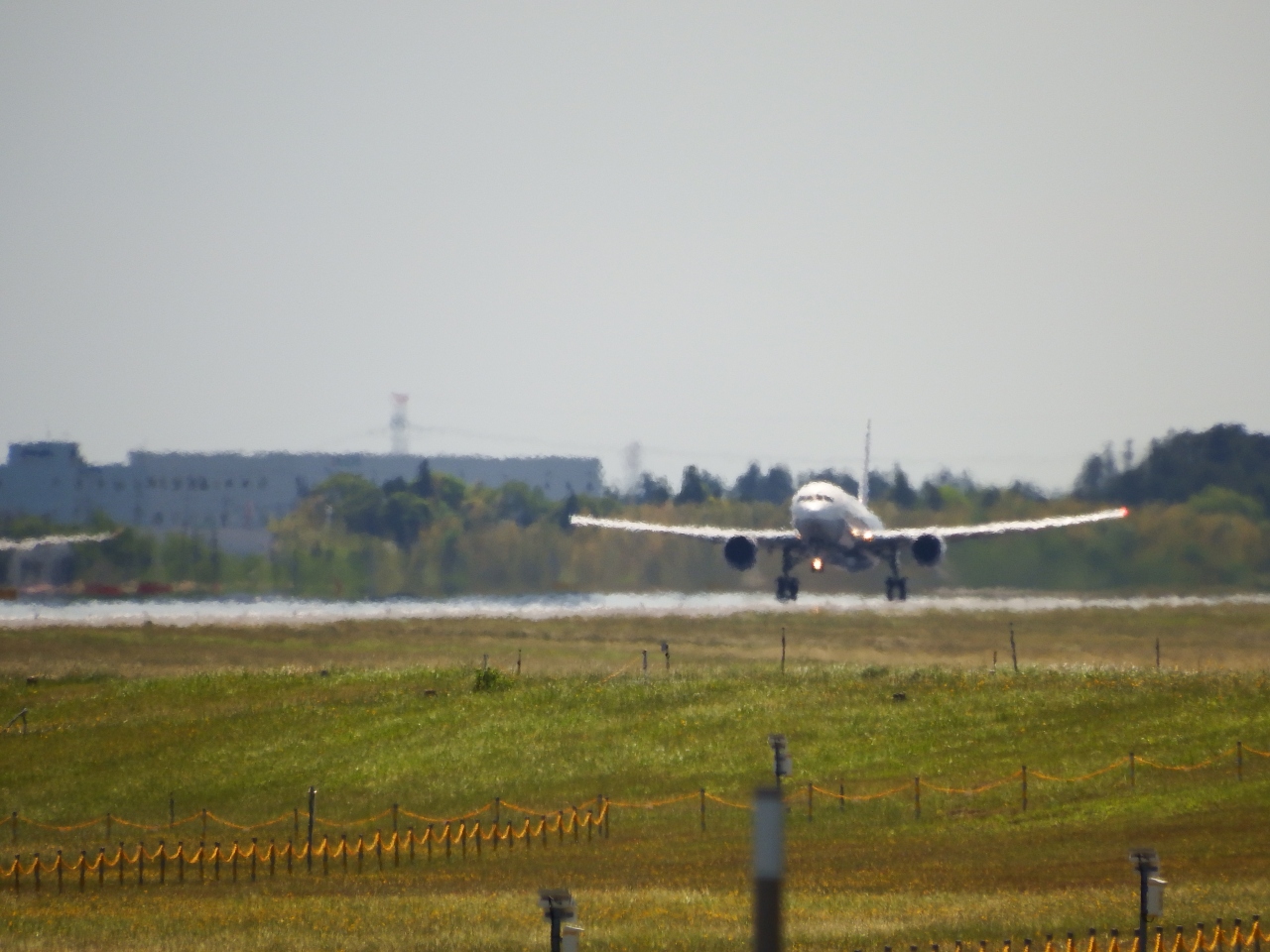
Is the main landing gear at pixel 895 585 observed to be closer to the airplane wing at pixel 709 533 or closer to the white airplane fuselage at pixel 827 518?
the white airplane fuselage at pixel 827 518

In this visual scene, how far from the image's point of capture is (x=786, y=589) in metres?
64.6

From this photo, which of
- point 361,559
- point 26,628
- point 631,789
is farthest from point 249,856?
point 361,559

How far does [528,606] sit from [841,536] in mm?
12777

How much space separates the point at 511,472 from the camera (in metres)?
134

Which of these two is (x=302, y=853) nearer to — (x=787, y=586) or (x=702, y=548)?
(x=787, y=586)

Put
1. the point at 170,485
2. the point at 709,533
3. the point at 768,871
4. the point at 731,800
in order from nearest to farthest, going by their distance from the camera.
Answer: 1. the point at 768,871
2. the point at 731,800
3. the point at 709,533
4. the point at 170,485

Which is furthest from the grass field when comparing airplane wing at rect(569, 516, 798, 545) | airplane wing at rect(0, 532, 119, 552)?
airplane wing at rect(0, 532, 119, 552)

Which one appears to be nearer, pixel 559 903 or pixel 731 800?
pixel 559 903

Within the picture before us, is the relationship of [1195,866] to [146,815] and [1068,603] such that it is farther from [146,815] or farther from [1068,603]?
[1068,603]

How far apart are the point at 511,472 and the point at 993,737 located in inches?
3772

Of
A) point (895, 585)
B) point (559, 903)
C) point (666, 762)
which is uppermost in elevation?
point (895, 585)

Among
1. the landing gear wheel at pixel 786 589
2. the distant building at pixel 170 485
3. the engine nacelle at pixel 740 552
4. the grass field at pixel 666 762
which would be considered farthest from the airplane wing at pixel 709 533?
the distant building at pixel 170 485

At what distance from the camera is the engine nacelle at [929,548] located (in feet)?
204

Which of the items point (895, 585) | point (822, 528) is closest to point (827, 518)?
point (822, 528)
